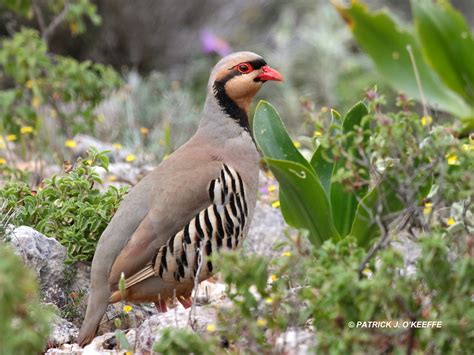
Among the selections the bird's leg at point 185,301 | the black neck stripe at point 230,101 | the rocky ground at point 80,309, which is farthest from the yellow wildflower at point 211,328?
the black neck stripe at point 230,101

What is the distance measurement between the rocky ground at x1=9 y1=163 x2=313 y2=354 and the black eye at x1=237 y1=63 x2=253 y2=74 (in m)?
1.15

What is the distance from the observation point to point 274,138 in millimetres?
5191

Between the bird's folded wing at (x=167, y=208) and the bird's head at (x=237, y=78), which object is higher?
the bird's head at (x=237, y=78)

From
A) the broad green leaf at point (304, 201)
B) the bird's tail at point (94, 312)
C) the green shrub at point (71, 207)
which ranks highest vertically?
the green shrub at point (71, 207)

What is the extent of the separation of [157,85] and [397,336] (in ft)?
22.2

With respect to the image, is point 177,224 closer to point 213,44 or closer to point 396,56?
point 396,56

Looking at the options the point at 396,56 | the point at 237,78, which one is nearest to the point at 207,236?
the point at 237,78

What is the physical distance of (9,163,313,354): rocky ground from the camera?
4195 mm

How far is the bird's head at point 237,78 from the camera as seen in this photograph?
5.50 m

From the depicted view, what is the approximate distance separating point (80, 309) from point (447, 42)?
2997mm

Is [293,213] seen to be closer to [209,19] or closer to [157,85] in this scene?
[157,85]

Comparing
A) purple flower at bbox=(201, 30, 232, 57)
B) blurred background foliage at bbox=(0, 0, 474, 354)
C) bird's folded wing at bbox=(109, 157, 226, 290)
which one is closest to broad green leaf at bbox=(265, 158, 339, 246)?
blurred background foliage at bbox=(0, 0, 474, 354)

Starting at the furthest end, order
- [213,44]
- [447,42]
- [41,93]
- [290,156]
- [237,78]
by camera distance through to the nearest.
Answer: [213,44] < [41,93] < [447,42] < [237,78] < [290,156]

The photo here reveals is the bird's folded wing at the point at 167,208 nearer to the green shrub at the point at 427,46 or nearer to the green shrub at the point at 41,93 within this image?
the green shrub at the point at 427,46
